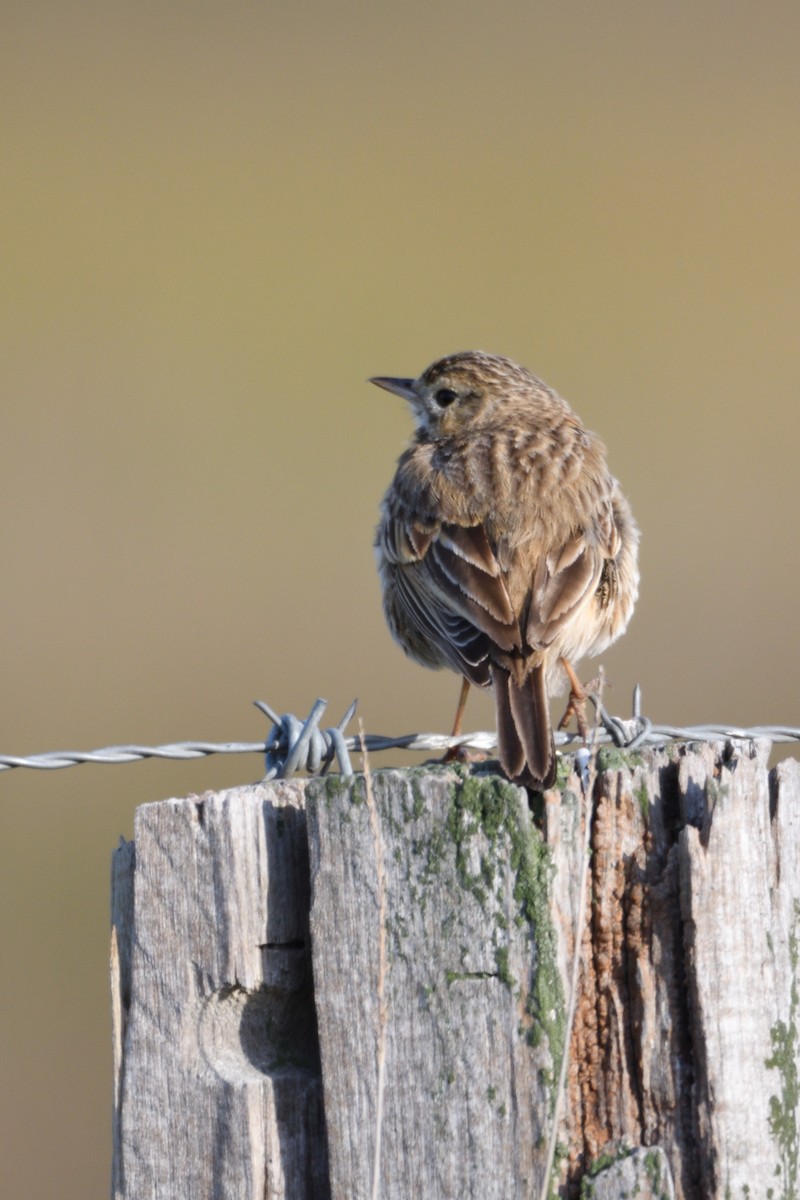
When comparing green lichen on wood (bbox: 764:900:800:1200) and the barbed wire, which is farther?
the barbed wire

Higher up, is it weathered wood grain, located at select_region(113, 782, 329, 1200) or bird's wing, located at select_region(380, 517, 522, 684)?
bird's wing, located at select_region(380, 517, 522, 684)

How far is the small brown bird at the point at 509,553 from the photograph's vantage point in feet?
16.2

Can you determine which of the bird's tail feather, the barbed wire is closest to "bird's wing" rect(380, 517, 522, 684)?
the bird's tail feather

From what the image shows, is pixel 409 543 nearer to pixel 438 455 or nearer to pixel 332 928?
pixel 438 455

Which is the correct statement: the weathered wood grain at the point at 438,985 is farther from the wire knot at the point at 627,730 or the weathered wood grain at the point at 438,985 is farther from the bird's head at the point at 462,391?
the bird's head at the point at 462,391

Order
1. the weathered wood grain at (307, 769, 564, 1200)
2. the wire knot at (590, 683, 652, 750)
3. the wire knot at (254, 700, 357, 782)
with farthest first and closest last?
the wire knot at (590, 683, 652, 750) < the wire knot at (254, 700, 357, 782) < the weathered wood grain at (307, 769, 564, 1200)

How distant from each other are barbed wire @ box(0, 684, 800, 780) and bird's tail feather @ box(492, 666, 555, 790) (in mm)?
125

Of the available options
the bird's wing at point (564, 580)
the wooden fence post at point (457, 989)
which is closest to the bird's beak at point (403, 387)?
the bird's wing at point (564, 580)

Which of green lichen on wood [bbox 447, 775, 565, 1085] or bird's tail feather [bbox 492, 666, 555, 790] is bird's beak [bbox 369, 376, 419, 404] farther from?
green lichen on wood [bbox 447, 775, 565, 1085]

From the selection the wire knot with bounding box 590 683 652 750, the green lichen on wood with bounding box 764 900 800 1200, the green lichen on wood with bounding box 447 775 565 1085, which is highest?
the wire knot with bounding box 590 683 652 750

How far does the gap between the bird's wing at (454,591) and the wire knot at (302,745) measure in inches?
49.6

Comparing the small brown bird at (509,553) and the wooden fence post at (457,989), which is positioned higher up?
the small brown bird at (509,553)

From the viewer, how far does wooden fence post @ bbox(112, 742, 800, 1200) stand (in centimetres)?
283

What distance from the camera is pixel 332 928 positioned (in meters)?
2.89
